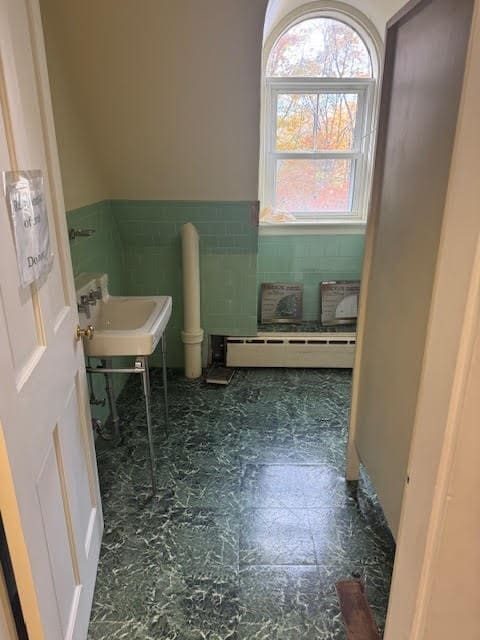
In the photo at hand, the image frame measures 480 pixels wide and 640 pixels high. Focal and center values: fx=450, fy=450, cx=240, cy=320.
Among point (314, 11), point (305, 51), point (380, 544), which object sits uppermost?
point (314, 11)

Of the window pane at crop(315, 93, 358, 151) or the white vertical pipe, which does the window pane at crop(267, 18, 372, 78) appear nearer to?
the window pane at crop(315, 93, 358, 151)

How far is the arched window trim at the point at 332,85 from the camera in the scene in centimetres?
282

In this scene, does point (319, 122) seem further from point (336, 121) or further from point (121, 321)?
point (121, 321)

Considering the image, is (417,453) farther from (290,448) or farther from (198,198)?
(198,198)

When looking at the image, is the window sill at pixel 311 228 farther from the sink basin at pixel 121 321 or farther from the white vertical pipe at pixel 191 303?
the sink basin at pixel 121 321

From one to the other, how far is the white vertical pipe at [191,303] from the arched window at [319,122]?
25.7 inches

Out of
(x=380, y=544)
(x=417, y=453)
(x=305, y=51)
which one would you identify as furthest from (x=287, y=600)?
(x=305, y=51)

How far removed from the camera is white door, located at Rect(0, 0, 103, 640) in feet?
2.85

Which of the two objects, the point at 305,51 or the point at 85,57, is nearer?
the point at 85,57

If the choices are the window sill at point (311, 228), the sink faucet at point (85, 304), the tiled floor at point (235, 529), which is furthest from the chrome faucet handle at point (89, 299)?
the window sill at point (311, 228)

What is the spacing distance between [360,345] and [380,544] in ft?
2.55

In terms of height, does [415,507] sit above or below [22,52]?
below

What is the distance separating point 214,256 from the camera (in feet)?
9.61

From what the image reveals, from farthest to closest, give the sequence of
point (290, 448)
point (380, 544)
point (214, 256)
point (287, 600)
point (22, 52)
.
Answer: point (214, 256), point (290, 448), point (380, 544), point (287, 600), point (22, 52)
